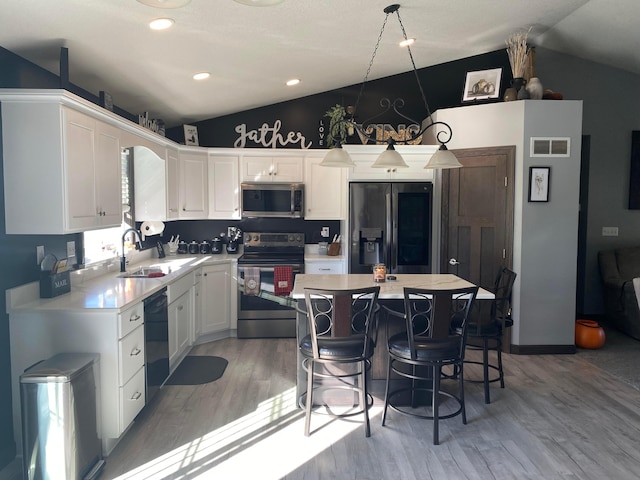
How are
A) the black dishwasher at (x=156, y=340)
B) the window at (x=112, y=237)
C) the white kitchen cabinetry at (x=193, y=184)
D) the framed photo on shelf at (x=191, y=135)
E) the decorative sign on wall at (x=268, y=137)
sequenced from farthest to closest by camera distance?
the decorative sign on wall at (x=268, y=137) → the framed photo on shelf at (x=191, y=135) → the white kitchen cabinetry at (x=193, y=184) → the window at (x=112, y=237) → the black dishwasher at (x=156, y=340)

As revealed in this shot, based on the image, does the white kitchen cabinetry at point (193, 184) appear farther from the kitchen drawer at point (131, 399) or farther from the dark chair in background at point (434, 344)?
the dark chair in background at point (434, 344)

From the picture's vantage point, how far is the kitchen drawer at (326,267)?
5.20 meters

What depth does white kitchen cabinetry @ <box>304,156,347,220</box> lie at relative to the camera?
5.41 meters

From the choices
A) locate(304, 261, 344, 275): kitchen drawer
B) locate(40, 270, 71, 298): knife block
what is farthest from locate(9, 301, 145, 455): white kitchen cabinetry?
locate(304, 261, 344, 275): kitchen drawer

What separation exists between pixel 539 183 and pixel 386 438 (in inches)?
120

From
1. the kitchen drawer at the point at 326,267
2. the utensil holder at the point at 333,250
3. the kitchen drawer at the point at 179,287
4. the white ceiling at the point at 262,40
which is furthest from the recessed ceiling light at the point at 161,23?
the utensil holder at the point at 333,250

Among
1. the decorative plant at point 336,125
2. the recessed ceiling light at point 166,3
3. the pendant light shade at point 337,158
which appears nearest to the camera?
the recessed ceiling light at point 166,3

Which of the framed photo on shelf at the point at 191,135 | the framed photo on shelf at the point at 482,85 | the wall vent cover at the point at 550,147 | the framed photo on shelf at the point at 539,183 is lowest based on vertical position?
the framed photo on shelf at the point at 539,183

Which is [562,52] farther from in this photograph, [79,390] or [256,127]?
[79,390]

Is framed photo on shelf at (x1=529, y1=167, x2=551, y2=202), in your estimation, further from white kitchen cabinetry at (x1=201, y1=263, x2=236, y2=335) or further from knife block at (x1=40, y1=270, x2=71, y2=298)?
knife block at (x1=40, y1=270, x2=71, y2=298)

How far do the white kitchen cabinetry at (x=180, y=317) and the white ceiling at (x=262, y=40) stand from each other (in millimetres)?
1731

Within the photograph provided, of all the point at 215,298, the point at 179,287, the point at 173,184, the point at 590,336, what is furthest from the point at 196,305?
the point at 590,336

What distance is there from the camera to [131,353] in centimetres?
289

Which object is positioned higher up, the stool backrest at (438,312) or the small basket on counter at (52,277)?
the small basket on counter at (52,277)
